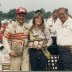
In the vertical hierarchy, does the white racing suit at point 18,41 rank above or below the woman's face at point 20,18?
below

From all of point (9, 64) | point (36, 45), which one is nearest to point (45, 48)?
point (36, 45)

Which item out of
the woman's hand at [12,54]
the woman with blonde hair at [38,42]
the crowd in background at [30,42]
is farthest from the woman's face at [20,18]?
the woman's hand at [12,54]

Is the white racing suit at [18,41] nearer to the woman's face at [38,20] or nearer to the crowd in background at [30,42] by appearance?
the crowd in background at [30,42]

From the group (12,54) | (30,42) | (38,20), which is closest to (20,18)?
(38,20)

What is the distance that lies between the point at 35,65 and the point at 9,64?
2.36 ft

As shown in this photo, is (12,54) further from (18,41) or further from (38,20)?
(38,20)

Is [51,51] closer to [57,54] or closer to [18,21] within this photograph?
[57,54]

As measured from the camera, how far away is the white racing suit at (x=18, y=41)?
1068 centimetres

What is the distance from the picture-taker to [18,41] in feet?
35.0

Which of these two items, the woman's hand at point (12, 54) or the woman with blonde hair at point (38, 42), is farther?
the woman with blonde hair at point (38, 42)

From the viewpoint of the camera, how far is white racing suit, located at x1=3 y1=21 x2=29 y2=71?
35.0ft

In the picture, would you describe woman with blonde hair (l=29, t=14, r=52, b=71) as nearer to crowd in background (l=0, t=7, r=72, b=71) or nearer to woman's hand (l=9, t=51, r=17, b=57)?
crowd in background (l=0, t=7, r=72, b=71)

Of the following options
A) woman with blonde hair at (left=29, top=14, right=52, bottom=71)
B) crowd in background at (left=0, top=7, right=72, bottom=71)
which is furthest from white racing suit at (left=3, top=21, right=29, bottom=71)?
woman with blonde hair at (left=29, top=14, right=52, bottom=71)

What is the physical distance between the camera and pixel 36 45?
10.7 meters
